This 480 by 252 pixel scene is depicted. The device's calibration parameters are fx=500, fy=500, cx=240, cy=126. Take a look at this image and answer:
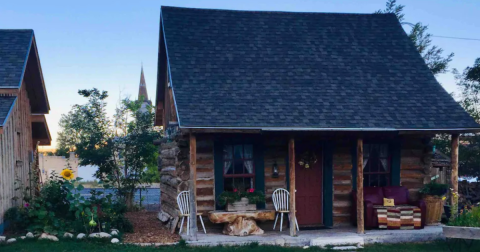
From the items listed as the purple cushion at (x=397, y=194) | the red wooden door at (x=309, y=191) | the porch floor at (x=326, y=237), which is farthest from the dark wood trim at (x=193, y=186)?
the purple cushion at (x=397, y=194)

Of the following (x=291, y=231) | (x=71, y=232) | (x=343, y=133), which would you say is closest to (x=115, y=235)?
(x=71, y=232)

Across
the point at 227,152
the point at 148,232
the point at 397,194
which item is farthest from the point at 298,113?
the point at 148,232

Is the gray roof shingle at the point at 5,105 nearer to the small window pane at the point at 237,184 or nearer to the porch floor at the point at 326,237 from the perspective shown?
the porch floor at the point at 326,237

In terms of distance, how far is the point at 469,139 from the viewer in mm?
20078

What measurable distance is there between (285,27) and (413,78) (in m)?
3.85

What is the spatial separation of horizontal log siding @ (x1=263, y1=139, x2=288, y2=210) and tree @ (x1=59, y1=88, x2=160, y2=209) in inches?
231

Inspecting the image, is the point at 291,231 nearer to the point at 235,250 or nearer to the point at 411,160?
the point at 235,250

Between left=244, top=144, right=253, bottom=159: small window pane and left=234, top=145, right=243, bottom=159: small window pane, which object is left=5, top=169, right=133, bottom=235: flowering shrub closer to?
left=234, top=145, right=243, bottom=159: small window pane

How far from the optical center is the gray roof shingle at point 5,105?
10.5 metres

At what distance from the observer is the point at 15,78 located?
11742 millimetres

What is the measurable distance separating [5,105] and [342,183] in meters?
8.33

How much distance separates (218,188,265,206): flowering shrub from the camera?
455 inches

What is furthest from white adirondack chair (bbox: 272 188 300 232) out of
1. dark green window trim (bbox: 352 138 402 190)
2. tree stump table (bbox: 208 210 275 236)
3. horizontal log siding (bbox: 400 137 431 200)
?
horizontal log siding (bbox: 400 137 431 200)

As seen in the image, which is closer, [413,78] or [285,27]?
[413,78]
